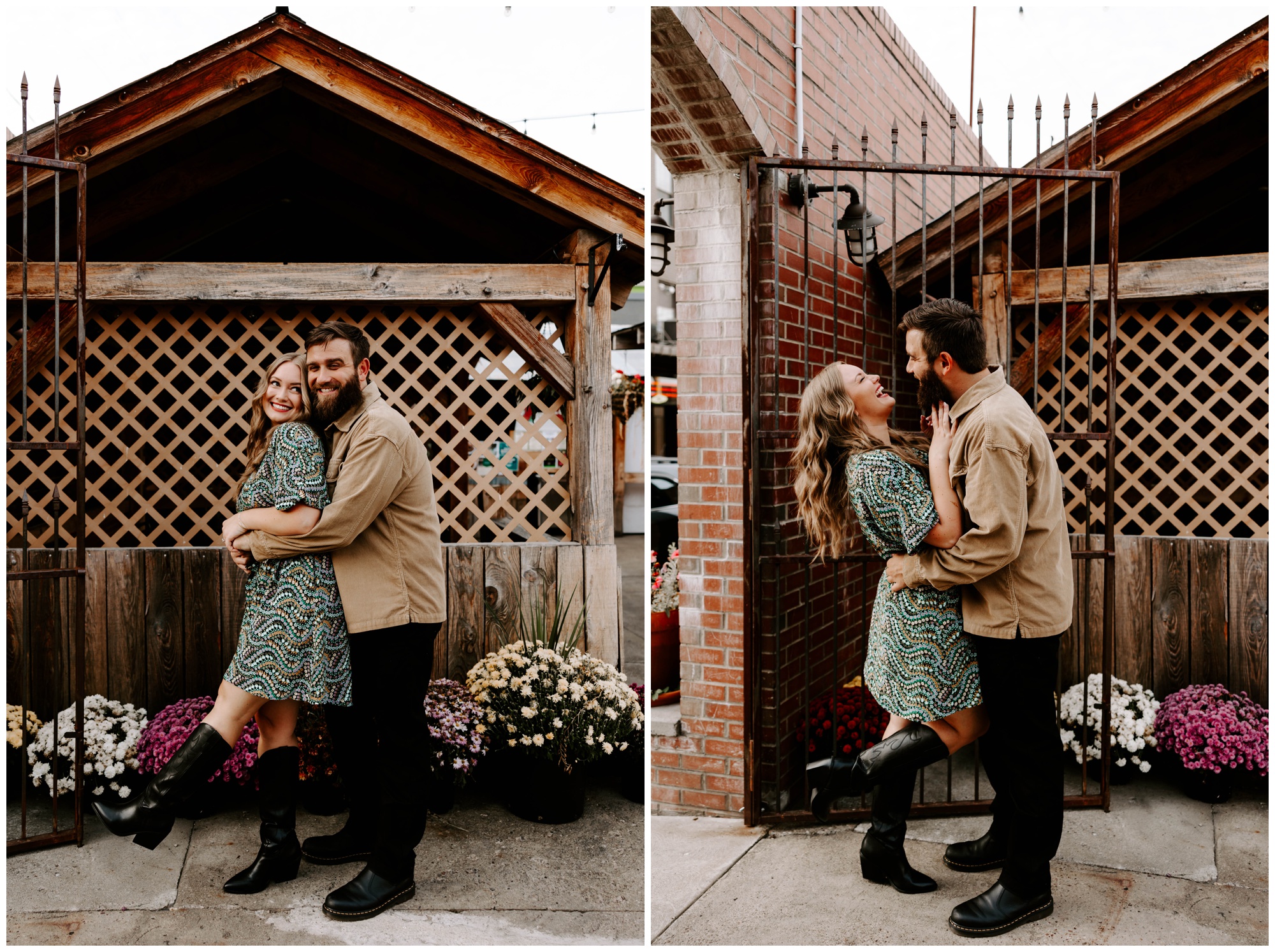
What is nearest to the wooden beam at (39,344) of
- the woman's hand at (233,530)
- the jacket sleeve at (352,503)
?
the woman's hand at (233,530)

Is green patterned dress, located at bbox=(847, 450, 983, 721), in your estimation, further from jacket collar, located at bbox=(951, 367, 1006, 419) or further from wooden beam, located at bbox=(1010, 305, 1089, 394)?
wooden beam, located at bbox=(1010, 305, 1089, 394)

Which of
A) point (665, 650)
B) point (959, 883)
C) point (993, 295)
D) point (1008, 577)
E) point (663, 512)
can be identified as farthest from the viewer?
point (663, 512)

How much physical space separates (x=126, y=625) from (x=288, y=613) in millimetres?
1720

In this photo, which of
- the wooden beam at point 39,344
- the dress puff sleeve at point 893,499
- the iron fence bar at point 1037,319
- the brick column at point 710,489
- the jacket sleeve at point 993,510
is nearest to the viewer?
the jacket sleeve at point 993,510

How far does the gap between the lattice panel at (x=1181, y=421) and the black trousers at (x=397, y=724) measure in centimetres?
310

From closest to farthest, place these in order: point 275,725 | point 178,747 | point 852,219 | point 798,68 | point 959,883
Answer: point 275,725 → point 959,883 → point 178,747 → point 852,219 → point 798,68

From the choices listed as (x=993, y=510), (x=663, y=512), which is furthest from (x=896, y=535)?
(x=663, y=512)

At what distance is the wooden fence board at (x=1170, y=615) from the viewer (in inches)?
173

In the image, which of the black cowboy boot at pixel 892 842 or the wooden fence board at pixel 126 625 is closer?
the black cowboy boot at pixel 892 842

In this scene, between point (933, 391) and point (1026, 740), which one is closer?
point (1026, 740)

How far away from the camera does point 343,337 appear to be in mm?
3062

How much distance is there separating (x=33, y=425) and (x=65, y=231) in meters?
0.97

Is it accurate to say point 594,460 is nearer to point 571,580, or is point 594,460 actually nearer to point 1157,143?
point 571,580

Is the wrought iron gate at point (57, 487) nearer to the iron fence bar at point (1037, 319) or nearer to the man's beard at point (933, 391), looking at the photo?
the man's beard at point (933, 391)
